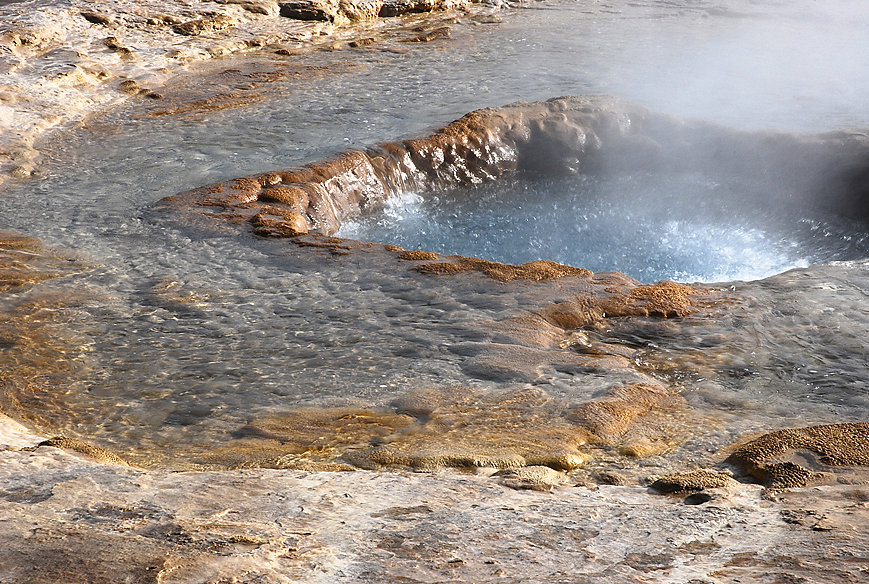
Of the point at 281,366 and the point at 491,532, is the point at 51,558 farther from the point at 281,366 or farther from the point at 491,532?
the point at 281,366

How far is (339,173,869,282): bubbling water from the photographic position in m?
5.80

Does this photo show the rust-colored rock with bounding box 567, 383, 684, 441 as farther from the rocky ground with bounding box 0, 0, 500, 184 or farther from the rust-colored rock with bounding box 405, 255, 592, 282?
the rocky ground with bounding box 0, 0, 500, 184

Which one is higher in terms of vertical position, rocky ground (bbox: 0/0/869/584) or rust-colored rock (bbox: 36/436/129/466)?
rocky ground (bbox: 0/0/869/584)

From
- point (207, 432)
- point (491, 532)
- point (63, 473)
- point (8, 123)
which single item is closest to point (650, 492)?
point (491, 532)

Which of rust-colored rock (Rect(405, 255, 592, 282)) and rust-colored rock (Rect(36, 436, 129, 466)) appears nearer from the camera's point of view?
rust-colored rock (Rect(36, 436, 129, 466))

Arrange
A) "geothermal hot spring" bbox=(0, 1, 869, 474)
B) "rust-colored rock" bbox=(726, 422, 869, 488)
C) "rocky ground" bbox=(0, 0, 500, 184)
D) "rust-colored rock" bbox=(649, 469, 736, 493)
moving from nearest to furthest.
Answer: "rust-colored rock" bbox=(649, 469, 736, 493) < "rust-colored rock" bbox=(726, 422, 869, 488) < "geothermal hot spring" bbox=(0, 1, 869, 474) < "rocky ground" bbox=(0, 0, 500, 184)

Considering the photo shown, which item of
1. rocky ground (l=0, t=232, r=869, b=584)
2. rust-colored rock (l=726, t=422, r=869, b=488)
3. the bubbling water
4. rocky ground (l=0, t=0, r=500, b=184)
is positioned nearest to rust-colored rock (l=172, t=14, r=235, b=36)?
rocky ground (l=0, t=0, r=500, b=184)

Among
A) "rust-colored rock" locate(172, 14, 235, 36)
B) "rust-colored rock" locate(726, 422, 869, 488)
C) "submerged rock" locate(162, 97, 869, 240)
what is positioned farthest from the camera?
"rust-colored rock" locate(172, 14, 235, 36)

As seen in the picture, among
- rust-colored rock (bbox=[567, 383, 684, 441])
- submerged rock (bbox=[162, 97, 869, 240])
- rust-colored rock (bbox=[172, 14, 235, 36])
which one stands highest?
rust-colored rock (bbox=[172, 14, 235, 36])

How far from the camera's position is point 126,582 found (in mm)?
1778

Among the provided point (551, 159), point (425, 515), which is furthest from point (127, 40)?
point (425, 515)

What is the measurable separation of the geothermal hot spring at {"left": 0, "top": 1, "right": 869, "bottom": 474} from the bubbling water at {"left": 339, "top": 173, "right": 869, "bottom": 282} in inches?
0.9

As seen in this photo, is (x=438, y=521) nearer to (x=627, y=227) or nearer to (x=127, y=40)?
(x=627, y=227)

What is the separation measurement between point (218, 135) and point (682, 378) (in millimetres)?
4438
